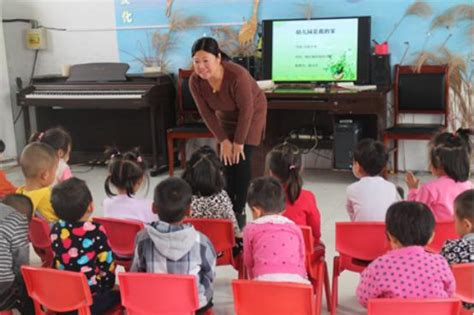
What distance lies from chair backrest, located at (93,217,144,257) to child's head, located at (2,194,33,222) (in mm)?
270

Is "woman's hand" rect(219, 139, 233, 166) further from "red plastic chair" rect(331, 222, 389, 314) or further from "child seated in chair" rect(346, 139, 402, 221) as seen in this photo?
"red plastic chair" rect(331, 222, 389, 314)

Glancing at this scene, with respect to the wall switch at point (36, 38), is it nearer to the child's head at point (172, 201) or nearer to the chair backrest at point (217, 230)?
the chair backrest at point (217, 230)

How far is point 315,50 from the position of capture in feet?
16.9

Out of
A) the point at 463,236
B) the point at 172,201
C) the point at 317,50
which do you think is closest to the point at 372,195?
the point at 463,236

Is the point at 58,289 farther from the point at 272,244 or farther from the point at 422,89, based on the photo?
the point at 422,89

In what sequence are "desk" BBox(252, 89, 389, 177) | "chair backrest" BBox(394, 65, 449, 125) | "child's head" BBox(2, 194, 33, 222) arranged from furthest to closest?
"chair backrest" BBox(394, 65, 449, 125) < "desk" BBox(252, 89, 389, 177) < "child's head" BBox(2, 194, 33, 222)

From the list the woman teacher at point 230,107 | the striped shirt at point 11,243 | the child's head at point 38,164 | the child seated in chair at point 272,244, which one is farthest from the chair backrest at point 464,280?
the child's head at point 38,164

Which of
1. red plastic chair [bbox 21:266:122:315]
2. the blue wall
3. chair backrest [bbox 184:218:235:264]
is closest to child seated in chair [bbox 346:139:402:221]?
chair backrest [bbox 184:218:235:264]

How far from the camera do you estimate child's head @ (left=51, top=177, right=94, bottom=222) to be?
7.04 feet

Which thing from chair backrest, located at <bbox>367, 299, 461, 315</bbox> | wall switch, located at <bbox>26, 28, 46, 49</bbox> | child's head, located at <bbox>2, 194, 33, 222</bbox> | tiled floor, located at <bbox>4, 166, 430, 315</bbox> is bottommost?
tiled floor, located at <bbox>4, 166, 430, 315</bbox>

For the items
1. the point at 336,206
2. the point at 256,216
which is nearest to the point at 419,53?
the point at 336,206

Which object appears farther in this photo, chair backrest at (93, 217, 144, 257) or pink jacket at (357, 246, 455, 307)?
chair backrest at (93, 217, 144, 257)

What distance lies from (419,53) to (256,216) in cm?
335

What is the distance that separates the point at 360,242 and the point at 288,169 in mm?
468
